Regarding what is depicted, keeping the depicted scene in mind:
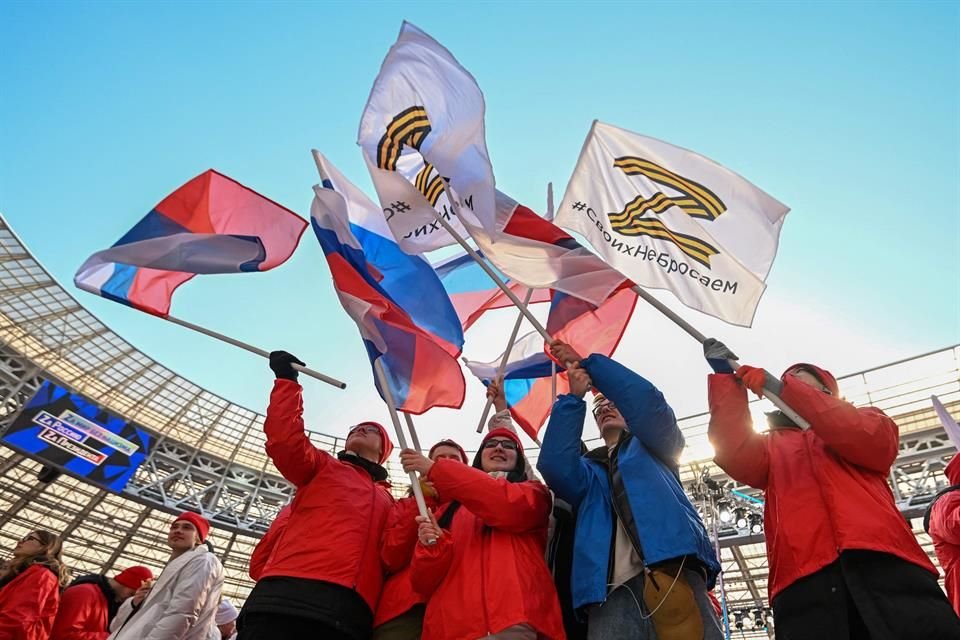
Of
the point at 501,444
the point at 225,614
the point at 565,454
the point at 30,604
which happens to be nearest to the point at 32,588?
the point at 30,604

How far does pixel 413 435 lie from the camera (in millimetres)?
3500

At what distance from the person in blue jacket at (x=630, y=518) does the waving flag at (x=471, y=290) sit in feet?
6.42

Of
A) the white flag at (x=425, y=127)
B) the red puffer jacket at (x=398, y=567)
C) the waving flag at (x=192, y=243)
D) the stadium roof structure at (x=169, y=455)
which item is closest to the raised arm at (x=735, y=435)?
the red puffer jacket at (x=398, y=567)

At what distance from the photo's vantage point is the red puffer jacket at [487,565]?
7.65ft

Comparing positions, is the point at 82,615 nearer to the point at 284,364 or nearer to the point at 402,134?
the point at 284,364

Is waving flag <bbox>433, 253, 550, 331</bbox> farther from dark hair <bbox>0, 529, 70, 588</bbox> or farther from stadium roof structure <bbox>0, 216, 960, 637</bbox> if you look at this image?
stadium roof structure <bbox>0, 216, 960, 637</bbox>

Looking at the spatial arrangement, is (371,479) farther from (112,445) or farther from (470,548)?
(112,445)

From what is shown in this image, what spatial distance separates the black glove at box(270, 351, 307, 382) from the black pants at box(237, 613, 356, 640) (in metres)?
Answer: 1.02

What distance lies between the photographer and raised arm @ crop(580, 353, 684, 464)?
2744 mm

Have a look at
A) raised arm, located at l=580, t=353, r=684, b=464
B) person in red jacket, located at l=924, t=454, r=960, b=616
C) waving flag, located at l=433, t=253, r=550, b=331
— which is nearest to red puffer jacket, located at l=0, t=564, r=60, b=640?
waving flag, located at l=433, t=253, r=550, b=331

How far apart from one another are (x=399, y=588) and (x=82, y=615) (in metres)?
2.74

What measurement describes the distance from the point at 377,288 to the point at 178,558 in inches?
72.0

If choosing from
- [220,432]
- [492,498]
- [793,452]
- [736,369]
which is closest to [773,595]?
[793,452]

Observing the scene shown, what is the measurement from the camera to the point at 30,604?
3.80 m
